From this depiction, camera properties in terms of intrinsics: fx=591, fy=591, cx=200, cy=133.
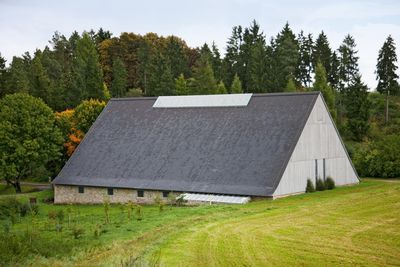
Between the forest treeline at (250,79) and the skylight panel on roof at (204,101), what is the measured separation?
424 inches

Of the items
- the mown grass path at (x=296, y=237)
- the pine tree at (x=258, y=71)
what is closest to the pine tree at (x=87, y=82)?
the pine tree at (x=258, y=71)

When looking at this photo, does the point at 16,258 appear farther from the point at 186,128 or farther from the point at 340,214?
the point at 186,128

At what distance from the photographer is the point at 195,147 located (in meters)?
43.5

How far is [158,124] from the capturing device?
1879 inches

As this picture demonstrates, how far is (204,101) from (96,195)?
37.2ft

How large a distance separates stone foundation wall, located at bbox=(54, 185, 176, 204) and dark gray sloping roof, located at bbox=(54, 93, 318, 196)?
52 cm

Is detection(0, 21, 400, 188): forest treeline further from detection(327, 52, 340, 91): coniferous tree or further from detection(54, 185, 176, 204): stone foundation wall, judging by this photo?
detection(54, 185, 176, 204): stone foundation wall

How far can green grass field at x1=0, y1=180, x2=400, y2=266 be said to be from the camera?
63.8ft

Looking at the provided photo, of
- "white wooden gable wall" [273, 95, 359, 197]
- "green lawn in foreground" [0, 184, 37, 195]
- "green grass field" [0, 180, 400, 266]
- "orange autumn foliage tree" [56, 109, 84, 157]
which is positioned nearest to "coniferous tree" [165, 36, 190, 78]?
"orange autumn foliage tree" [56, 109, 84, 157]

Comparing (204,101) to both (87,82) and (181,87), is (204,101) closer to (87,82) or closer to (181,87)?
(181,87)

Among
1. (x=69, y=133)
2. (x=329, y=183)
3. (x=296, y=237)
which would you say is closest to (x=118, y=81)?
(x=69, y=133)

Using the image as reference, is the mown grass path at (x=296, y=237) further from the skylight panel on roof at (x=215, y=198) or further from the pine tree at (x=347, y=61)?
the pine tree at (x=347, y=61)

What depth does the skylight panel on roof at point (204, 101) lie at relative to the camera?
45.8 meters

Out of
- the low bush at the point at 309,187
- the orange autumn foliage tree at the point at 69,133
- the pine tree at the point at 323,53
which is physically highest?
the pine tree at the point at 323,53
